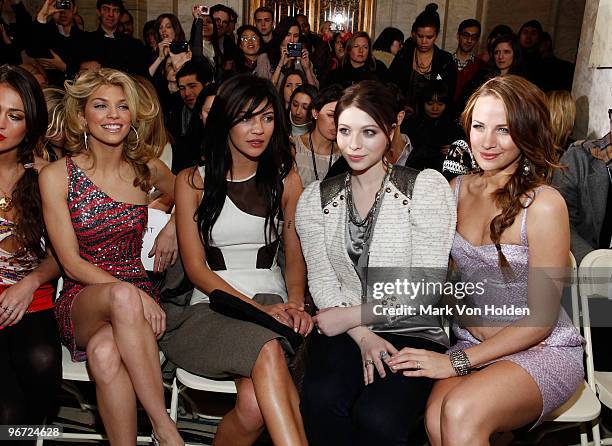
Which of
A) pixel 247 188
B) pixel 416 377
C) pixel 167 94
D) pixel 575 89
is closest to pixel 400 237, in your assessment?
pixel 416 377

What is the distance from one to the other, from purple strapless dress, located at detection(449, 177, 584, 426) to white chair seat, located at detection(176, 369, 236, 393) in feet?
2.80

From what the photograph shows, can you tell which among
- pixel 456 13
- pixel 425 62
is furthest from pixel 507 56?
pixel 456 13

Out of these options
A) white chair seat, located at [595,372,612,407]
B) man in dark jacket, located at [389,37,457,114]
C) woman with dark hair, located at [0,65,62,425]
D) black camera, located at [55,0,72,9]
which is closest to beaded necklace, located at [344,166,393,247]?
white chair seat, located at [595,372,612,407]

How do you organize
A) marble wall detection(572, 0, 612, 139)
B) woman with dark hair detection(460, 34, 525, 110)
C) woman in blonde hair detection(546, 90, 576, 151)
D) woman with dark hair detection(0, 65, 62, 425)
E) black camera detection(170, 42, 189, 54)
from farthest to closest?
1. black camera detection(170, 42, 189, 54)
2. woman with dark hair detection(460, 34, 525, 110)
3. woman in blonde hair detection(546, 90, 576, 151)
4. marble wall detection(572, 0, 612, 139)
5. woman with dark hair detection(0, 65, 62, 425)

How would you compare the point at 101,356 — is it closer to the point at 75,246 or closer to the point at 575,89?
the point at 75,246

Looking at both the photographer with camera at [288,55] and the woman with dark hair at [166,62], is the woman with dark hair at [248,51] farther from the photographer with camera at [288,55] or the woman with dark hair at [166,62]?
the woman with dark hair at [166,62]

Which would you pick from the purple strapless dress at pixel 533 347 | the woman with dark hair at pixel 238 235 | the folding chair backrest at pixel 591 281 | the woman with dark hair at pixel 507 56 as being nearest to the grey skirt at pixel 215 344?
the woman with dark hair at pixel 238 235

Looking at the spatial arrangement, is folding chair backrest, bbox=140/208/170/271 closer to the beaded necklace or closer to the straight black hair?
the straight black hair

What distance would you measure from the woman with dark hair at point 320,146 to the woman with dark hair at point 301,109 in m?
0.54

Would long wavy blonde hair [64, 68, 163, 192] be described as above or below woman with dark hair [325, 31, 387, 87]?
below

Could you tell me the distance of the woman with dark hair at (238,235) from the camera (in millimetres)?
2418

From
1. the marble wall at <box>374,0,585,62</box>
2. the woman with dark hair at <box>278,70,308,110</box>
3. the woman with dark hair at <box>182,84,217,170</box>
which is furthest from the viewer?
the marble wall at <box>374,0,585,62</box>

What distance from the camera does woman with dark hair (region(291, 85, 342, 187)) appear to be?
3777 millimetres

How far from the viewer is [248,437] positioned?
7.75ft
